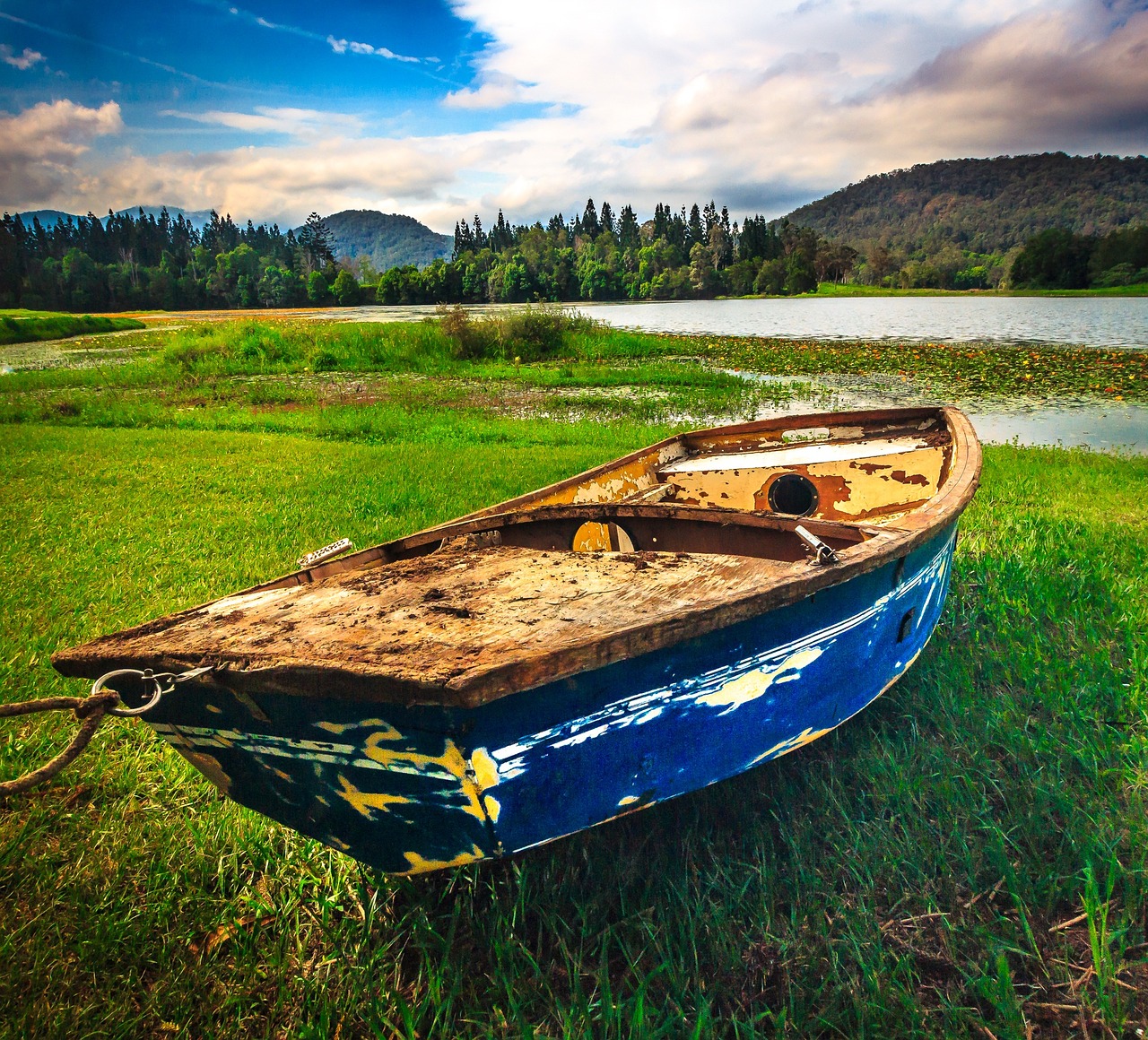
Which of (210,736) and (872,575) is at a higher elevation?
(872,575)

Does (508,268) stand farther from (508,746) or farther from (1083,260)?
(508,746)

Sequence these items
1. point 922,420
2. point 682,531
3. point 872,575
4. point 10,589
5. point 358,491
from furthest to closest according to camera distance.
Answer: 1. point 358,491
2. point 922,420
3. point 10,589
4. point 682,531
5. point 872,575

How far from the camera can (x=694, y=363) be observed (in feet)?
56.0

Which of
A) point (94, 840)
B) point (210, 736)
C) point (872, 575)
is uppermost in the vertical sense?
point (872, 575)

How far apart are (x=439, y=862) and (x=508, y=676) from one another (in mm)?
653

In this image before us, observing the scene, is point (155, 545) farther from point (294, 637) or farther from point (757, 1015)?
point (757, 1015)

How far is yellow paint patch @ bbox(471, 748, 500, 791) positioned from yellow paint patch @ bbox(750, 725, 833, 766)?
87 cm

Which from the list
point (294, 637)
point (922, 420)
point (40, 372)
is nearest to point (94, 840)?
point (294, 637)

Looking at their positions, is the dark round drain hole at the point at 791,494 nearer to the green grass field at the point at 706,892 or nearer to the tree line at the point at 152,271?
the green grass field at the point at 706,892

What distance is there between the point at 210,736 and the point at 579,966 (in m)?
1.12

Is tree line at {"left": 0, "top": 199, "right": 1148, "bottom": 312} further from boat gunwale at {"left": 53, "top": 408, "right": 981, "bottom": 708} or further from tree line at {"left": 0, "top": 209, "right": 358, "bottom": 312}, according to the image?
boat gunwale at {"left": 53, "top": 408, "right": 981, "bottom": 708}

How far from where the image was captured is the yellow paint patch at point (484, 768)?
1.51 m

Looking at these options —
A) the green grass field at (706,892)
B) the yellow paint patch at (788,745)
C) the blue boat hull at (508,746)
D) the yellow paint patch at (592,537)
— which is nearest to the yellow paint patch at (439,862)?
the blue boat hull at (508,746)

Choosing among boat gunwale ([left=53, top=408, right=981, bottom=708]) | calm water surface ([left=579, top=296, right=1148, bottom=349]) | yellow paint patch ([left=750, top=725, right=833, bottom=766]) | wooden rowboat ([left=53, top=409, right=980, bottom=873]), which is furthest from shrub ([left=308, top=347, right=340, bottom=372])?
yellow paint patch ([left=750, top=725, right=833, bottom=766])
